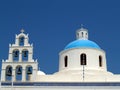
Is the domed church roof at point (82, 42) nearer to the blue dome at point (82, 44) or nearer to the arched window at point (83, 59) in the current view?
the blue dome at point (82, 44)

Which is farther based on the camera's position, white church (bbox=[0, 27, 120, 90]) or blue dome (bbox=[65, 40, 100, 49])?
blue dome (bbox=[65, 40, 100, 49])

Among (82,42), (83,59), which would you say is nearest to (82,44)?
(82,42)

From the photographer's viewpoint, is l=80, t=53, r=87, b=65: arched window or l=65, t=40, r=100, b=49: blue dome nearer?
l=80, t=53, r=87, b=65: arched window

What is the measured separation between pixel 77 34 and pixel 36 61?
23.0ft

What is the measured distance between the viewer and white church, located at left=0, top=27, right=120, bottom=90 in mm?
31672

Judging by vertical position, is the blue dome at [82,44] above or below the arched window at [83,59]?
above

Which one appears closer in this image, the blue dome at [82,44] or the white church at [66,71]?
the white church at [66,71]

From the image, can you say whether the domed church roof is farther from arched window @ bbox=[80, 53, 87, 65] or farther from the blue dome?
arched window @ bbox=[80, 53, 87, 65]

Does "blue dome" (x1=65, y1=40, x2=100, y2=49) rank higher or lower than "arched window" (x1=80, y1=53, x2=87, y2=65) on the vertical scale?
higher

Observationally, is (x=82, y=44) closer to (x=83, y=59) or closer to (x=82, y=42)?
(x=82, y=42)

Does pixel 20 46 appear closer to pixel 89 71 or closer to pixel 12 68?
pixel 12 68

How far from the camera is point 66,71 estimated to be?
34594 millimetres

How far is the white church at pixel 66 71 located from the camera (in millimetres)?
31672

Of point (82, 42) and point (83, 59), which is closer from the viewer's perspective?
point (83, 59)
